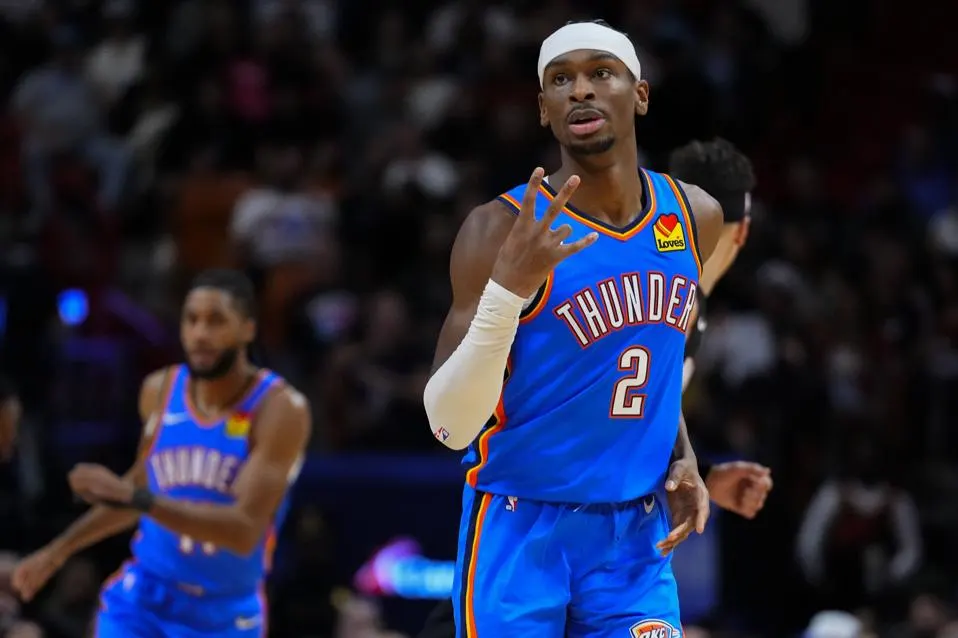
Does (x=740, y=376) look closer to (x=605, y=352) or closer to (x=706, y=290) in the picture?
A: (x=706, y=290)

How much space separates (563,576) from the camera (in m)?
4.78

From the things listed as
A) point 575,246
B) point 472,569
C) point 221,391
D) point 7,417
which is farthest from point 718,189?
point 7,417

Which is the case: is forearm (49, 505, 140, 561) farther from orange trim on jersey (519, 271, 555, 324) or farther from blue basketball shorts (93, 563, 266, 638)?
orange trim on jersey (519, 271, 555, 324)

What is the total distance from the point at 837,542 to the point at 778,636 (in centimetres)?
109

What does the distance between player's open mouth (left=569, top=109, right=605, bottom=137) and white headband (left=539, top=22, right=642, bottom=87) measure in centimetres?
20

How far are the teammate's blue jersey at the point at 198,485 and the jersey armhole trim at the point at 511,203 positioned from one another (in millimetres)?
2378

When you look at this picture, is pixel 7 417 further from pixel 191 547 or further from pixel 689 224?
pixel 689 224

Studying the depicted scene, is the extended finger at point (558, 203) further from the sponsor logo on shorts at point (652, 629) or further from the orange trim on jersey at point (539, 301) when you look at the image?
the sponsor logo on shorts at point (652, 629)

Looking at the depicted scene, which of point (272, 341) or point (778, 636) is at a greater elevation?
point (272, 341)

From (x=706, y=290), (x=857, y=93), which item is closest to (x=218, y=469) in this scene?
(x=706, y=290)

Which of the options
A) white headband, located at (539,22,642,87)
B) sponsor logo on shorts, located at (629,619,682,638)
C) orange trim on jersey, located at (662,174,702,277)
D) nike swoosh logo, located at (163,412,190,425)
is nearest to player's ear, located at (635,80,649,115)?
white headband, located at (539,22,642,87)

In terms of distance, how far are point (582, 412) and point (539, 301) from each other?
35 centimetres

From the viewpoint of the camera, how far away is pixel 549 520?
15.8ft

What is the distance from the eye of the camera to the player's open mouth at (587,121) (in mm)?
4820
